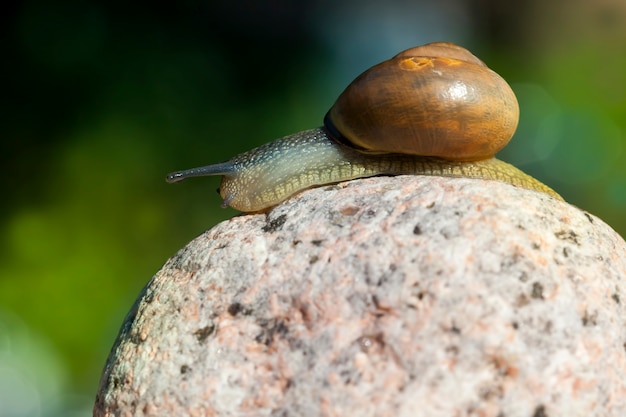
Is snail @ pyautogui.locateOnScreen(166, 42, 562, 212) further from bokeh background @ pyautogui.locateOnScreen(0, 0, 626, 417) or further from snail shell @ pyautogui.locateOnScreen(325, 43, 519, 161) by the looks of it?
bokeh background @ pyautogui.locateOnScreen(0, 0, 626, 417)

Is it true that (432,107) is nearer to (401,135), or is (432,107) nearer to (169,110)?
(401,135)

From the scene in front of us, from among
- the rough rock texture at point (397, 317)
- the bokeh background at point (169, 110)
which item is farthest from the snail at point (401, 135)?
the bokeh background at point (169, 110)

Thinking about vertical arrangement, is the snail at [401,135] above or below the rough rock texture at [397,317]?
above

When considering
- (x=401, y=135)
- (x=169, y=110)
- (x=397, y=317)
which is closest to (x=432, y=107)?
(x=401, y=135)

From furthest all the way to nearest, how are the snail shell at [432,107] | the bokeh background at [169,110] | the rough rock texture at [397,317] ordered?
the bokeh background at [169,110] < the snail shell at [432,107] < the rough rock texture at [397,317]

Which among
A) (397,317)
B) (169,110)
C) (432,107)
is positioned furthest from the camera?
(169,110)

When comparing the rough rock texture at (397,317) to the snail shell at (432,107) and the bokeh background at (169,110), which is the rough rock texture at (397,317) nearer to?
the snail shell at (432,107)

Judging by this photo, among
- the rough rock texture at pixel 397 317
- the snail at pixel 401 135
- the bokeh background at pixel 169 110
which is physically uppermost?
the snail at pixel 401 135
